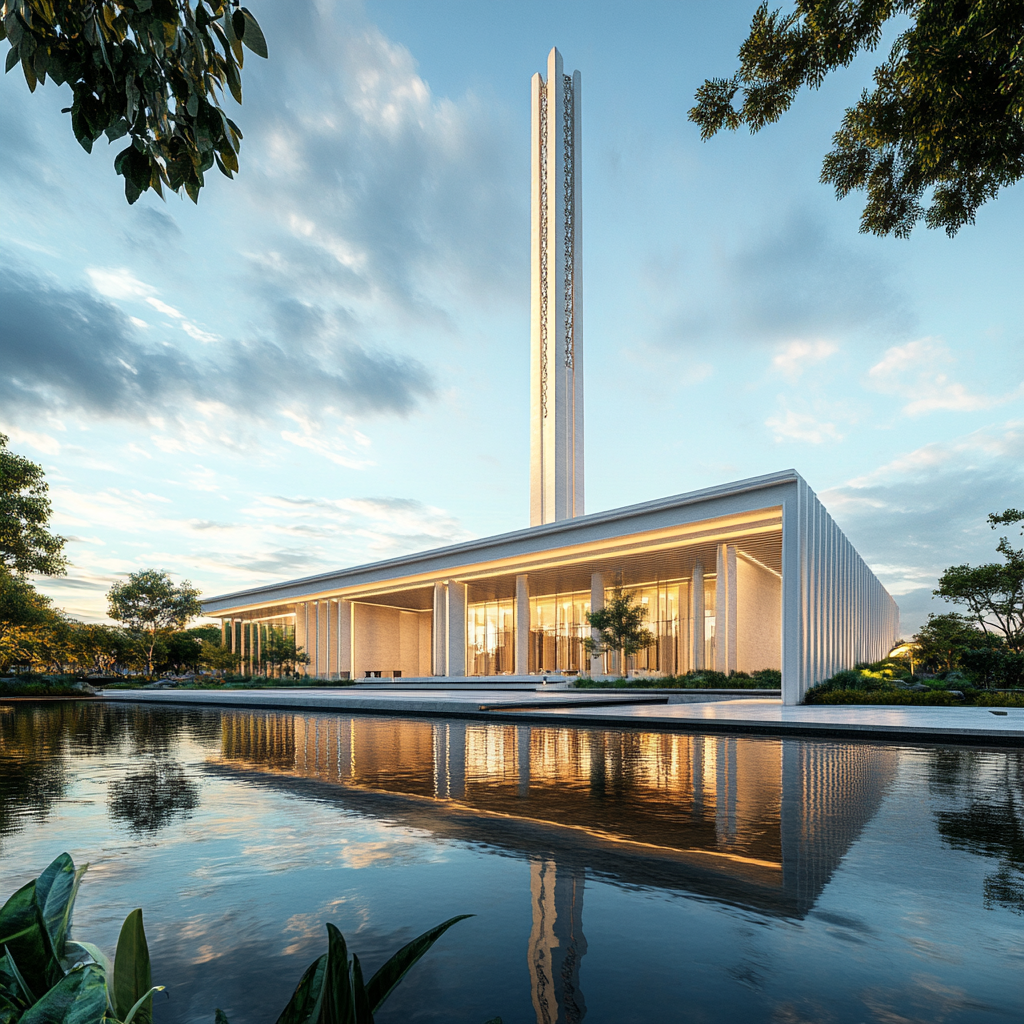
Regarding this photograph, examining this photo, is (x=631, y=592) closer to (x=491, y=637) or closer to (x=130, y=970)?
(x=491, y=637)

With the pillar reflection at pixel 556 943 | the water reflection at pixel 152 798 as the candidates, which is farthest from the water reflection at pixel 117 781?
the pillar reflection at pixel 556 943

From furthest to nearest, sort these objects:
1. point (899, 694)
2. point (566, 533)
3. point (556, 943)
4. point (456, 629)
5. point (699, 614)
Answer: point (456, 629), point (699, 614), point (566, 533), point (899, 694), point (556, 943)

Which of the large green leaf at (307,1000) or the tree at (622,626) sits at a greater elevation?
the large green leaf at (307,1000)

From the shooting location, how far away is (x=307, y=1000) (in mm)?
1409

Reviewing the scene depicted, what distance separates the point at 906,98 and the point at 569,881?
986 cm

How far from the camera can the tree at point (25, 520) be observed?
32.6 metres

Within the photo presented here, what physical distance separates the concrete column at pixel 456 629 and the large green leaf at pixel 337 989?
43.6 meters

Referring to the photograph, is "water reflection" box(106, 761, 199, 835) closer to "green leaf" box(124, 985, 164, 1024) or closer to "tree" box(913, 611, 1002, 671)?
"green leaf" box(124, 985, 164, 1024)

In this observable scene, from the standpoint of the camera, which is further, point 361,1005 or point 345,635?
point 345,635

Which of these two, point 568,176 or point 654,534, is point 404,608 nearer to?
point 654,534

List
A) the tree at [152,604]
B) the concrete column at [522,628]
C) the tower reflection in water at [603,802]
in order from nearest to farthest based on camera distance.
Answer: the tower reflection in water at [603,802], the concrete column at [522,628], the tree at [152,604]

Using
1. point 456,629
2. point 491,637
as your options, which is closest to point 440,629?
Answer: point 456,629

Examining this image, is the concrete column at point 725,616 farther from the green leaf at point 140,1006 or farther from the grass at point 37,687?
the grass at point 37,687

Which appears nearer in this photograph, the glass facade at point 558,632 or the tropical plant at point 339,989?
the tropical plant at point 339,989
